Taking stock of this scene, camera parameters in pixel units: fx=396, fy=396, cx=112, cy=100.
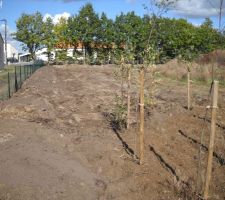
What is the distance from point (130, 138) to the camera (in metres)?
9.93

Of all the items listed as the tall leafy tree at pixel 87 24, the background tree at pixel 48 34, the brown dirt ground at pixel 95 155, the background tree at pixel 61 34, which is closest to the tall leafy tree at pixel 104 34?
the tall leafy tree at pixel 87 24

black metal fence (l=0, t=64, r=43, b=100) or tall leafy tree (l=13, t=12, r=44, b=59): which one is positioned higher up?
tall leafy tree (l=13, t=12, r=44, b=59)

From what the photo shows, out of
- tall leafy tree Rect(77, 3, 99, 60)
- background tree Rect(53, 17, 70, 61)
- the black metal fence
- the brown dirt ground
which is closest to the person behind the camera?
the brown dirt ground

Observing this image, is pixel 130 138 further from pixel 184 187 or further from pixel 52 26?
pixel 52 26

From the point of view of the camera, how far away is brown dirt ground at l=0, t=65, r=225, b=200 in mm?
6625

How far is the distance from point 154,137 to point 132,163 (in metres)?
2.26

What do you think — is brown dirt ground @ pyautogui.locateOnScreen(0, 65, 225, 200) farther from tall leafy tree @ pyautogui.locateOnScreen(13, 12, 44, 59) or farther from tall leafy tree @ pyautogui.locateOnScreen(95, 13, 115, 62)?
tall leafy tree @ pyautogui.locateOnScreen(13, 12, 44, 59)

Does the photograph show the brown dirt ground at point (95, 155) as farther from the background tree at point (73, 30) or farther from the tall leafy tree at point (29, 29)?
the tall leafy tree at point (29, 29)

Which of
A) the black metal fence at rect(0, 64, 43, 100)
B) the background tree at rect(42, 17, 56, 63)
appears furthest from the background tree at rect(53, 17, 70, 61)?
the black metal fence at rect(0, 64, 43, 100)

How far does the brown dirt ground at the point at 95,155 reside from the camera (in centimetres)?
662

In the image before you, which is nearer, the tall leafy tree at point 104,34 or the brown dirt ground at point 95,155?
the brown dirt ground at point 95,155

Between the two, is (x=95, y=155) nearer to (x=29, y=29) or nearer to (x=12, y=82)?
(x=12, y=82)

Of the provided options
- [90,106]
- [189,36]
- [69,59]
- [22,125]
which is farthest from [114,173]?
[189,36]

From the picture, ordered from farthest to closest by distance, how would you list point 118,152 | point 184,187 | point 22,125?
point 22,125, point 118,152, point 184,187
